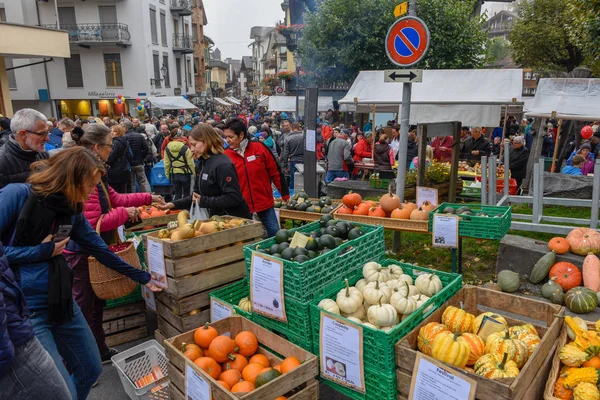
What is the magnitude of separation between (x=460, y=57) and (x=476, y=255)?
588 inches

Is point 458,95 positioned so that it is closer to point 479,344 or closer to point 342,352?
point 479,344

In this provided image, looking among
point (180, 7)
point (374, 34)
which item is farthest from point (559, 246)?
point (180, 7)

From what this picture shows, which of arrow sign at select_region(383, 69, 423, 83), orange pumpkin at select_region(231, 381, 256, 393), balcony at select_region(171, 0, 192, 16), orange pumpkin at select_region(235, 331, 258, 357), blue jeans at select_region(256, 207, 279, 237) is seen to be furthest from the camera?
balcony at select_region(171, 0, 192, 16)

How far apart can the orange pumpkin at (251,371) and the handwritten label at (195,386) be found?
29 centimetres

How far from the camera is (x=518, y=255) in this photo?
15.4 ft

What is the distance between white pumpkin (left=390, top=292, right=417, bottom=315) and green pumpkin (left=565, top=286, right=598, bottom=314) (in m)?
1.91

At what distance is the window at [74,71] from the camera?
29.1 m

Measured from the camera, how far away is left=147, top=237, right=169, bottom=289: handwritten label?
3.56m

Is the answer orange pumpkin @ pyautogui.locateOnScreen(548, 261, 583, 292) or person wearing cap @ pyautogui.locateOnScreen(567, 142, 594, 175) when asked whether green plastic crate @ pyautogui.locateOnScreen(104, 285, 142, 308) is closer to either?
orange pumpkin @ pyautogui.locateOnScreen(548, 261, 583, 292)

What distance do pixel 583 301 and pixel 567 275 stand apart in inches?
21.1

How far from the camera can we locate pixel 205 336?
294cm

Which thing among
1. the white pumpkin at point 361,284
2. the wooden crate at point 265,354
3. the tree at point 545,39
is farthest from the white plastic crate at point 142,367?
the tree at point 545,39

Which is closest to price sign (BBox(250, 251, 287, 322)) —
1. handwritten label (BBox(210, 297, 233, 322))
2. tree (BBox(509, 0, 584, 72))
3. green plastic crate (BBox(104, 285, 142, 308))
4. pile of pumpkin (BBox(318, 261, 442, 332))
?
pile of pumpkin (BBox(318, 261, 442, 332))

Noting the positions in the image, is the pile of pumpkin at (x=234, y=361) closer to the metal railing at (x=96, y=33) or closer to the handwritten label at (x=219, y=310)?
the handwritten label at (x=219, y=310)
